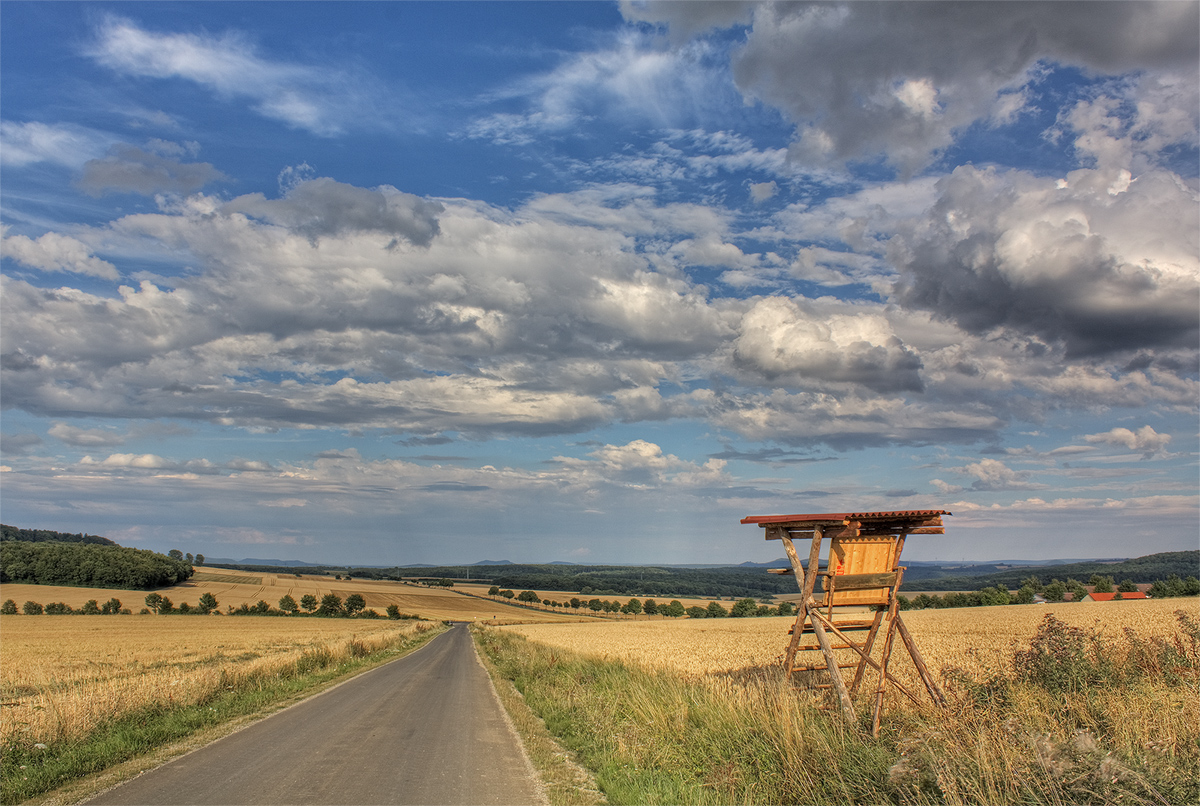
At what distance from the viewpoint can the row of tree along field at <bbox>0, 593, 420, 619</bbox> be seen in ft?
324

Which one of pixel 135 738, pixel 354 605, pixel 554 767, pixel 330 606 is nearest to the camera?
pixel 554 767

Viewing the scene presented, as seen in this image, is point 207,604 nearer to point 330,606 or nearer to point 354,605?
point 330,606

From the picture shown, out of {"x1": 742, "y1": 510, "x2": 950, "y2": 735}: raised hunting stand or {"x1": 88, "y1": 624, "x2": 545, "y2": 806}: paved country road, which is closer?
{"x1": 88, "y1": 624, "x2": 545, "y2": 806}: paved country road

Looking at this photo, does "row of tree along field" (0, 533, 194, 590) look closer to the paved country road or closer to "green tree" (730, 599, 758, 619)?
"green tree" (730, 599, 758, 619)

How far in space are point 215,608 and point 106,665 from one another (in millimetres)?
87925

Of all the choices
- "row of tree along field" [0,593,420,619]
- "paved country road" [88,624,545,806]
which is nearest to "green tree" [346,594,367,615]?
"row of tree along field" [0,593,420,619]

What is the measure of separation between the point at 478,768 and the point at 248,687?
42.8ft

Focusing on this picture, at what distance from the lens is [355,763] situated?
34.2 feet

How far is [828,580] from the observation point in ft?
32.1

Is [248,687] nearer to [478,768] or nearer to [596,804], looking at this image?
[478,768]

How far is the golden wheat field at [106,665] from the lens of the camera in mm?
12562

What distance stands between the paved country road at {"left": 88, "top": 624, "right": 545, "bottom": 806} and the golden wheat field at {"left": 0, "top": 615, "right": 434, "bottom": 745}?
2745 mm

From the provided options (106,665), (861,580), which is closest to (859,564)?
(861,580)

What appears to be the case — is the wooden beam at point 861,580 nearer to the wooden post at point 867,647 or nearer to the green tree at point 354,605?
the wooden post at point 867,647
